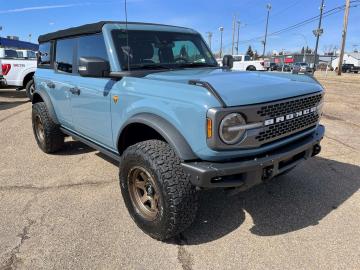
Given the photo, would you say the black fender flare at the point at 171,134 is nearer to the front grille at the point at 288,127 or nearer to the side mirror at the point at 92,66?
the front grille at the point at 288,127

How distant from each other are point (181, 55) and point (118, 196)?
1.82 metres

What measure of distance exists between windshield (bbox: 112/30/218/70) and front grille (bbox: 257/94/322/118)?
147 cm

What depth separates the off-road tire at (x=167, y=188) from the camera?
8.73ft

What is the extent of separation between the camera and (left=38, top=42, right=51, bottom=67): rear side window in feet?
17.4

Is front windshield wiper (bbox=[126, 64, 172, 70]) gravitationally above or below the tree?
below

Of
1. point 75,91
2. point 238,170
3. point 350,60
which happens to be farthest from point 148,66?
point 350,60

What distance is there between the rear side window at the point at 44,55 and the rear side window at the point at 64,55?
38 cm

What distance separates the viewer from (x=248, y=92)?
2.62 meters

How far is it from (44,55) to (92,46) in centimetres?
201

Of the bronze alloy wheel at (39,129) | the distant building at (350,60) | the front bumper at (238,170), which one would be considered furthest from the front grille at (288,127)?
the distant building at (350,60)

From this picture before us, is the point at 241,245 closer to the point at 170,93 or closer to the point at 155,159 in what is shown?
the point at 155,159

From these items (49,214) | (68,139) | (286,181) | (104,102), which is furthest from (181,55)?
(68,139)

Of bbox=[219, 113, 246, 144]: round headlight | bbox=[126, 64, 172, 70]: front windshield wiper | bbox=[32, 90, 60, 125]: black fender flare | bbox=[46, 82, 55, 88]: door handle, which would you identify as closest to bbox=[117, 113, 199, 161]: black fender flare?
bbox=[219, 113, 246, 144]: round headlight

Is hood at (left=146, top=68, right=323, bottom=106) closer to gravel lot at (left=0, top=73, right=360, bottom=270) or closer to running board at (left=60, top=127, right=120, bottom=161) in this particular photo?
running board at (left=60, top=127, right=120, bottom=161)
